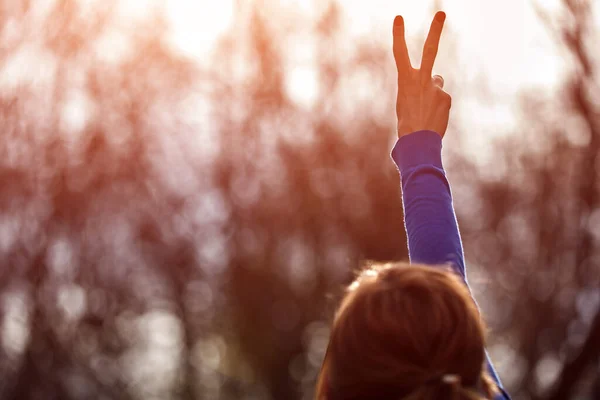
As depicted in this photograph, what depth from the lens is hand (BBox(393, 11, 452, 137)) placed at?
1.90 metres

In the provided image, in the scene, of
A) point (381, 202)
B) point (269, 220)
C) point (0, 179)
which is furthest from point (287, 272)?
point (0, 179)

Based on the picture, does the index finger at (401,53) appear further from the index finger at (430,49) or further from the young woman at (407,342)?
the young woman at (407,342)

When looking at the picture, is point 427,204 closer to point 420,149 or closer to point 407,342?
point 420,149

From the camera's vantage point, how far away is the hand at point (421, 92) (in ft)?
6.24

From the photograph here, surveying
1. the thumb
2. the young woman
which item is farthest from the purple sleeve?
the young woman

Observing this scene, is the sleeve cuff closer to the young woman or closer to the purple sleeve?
the purple sleeve

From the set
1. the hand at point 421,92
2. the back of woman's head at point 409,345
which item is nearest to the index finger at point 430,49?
the hand at point 421,92

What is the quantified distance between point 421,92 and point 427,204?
13.0 inches

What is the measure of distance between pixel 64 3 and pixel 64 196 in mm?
3356

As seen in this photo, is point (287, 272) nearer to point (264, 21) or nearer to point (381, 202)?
point (381, 202)

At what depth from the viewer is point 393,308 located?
1.18 meters

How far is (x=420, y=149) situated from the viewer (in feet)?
6.11

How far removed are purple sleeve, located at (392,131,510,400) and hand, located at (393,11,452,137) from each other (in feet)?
0.12

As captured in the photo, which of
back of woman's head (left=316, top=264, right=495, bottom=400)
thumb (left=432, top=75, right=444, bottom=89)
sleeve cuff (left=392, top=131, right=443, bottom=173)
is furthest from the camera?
thumb (left=432, top=75, right=444, bottom=89)
